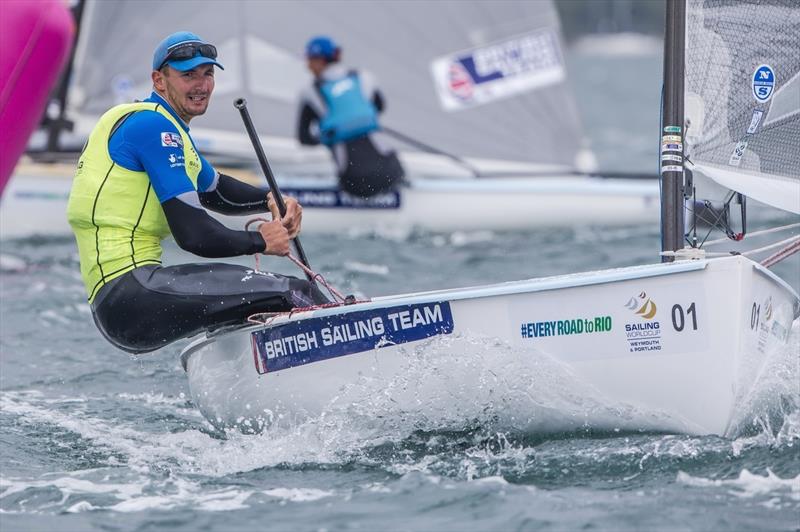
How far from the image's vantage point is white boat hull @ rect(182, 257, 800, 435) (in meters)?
3.39

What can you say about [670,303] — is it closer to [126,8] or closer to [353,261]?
[353,261]

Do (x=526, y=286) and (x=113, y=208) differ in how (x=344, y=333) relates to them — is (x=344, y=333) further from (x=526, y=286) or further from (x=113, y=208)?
(x=113, y=208)

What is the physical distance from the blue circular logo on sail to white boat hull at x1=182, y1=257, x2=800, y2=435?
0.56 meters

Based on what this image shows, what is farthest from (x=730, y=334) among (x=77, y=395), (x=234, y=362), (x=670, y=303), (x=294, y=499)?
(x=77, y=395)

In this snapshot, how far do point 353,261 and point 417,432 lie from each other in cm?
352

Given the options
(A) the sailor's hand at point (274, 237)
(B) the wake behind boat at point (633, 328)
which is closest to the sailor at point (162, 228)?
(A) the sailor's hand at point (274, 237)

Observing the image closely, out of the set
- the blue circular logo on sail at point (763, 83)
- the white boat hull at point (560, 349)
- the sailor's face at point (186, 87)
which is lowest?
the white boat hull at point (560, 349)

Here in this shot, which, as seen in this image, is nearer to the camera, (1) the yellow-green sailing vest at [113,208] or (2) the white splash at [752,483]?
(2) the white splash at [752,483]

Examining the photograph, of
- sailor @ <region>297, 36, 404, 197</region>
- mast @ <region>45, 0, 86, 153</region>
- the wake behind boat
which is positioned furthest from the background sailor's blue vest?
the wake behind boat

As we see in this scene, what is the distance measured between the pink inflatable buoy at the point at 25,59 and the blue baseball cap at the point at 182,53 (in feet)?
5.81

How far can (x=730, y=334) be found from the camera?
337 centimetres

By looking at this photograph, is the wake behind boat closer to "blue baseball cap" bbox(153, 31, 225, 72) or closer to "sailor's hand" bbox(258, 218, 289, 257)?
Answer: "sailor's hand" bbox(258, 218, 289, 257)

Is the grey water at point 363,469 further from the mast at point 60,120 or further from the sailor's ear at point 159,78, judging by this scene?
the mast at point 60,120

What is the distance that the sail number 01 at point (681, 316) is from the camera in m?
3.39
